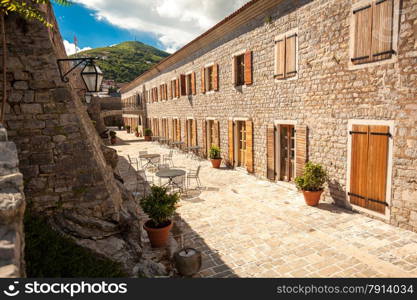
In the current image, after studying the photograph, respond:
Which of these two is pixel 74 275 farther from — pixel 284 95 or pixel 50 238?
pixel 284 95

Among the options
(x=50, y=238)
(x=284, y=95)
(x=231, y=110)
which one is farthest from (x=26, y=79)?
(x=231, y=110)

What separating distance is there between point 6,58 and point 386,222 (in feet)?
25.3

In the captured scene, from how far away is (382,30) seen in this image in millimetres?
5320

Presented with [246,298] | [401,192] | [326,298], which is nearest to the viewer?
[246,298]

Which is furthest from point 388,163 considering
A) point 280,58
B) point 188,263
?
point 188,263

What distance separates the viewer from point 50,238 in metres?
3.58

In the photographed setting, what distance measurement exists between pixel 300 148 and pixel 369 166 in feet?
6.88

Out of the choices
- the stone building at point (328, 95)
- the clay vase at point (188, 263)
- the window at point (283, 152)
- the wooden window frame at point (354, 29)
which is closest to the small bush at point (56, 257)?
the clay vase at point (188, 263)

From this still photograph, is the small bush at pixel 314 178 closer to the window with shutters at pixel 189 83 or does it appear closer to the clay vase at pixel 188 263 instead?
the clay vase at pixel 188 263

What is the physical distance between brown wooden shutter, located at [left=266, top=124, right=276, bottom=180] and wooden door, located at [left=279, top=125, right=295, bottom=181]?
262mm

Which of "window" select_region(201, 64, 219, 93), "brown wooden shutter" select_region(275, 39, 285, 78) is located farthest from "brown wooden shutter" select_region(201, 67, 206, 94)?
"brown wooden shutter" select_region(275, 39, 285, 78)

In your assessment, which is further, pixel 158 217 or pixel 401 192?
pixel 401 192

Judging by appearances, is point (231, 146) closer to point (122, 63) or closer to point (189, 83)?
point (189, 83)

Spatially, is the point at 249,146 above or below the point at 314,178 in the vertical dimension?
above
